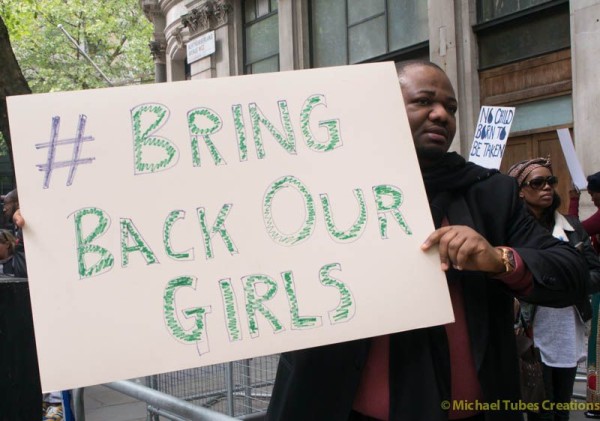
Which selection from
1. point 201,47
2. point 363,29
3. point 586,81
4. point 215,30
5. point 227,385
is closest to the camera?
point 227,385

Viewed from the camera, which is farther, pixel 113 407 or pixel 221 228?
pixel 113 407

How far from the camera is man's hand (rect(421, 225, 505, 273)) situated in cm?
177

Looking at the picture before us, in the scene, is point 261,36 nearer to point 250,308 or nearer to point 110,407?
point 110,407

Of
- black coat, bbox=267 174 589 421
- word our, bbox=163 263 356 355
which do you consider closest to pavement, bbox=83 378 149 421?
black coat, bbox=267 174 589 421

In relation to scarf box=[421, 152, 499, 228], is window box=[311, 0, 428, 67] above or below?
above

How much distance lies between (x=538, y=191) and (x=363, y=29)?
940cm

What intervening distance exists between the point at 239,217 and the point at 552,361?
3.46 m

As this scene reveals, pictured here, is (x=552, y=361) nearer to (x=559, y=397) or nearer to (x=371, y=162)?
(x=559, y=397)

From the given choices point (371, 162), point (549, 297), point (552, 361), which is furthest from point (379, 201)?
point (552, 361)

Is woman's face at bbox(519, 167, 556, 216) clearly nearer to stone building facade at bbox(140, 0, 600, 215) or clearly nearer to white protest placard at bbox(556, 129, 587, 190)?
white protest placard at bbox(556, 129, 587, 190)

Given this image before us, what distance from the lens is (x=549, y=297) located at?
6.27 feet

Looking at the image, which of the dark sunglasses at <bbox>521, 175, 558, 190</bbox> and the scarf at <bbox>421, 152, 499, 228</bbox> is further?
the dark sunglasses at <bbox>521, 175, 558, 190</bbox>

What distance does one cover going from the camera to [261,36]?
16.8m

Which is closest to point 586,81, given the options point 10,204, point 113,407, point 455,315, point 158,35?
point 113,407
